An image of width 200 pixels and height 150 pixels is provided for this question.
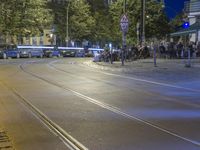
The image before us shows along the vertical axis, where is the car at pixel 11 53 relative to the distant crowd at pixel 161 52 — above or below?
below

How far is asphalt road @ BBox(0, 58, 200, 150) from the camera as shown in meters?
9.87

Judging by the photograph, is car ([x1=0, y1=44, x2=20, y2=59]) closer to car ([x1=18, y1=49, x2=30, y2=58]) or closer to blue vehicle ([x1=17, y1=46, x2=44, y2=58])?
car ([x1=18, y1=49, x2=30, y2=58])

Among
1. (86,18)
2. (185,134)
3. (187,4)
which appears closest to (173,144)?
(185,134)

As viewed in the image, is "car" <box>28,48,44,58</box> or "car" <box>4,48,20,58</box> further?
"car" <box>28,48,44,58</box>

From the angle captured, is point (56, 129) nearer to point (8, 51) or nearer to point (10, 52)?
point (8, 51)

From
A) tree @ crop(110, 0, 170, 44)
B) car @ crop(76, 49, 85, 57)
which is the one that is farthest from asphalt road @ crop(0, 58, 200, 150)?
car @ crop(76, 49, 85, 57)

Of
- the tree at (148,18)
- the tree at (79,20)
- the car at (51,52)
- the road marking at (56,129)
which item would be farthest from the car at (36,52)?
the road marking at (56,129)

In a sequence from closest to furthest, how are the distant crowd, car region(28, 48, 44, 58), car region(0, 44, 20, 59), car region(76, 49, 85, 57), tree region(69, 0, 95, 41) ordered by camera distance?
1. the distant crowd
2. car region(0, 44, 20, 59)
3. car region(28, 48, 44, 58)
4. car region(76, 49, 85, 57)
5. tree region(69, 0, 95, 41)

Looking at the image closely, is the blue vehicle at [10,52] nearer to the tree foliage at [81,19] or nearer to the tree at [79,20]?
the tree foliage at [81,19]

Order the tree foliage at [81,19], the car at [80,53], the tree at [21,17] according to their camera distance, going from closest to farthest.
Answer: the tree foliage at [81,19] → the car at [80,53] → the tree at [21,17]

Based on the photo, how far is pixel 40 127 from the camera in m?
11.7

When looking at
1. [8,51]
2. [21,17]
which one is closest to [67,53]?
[8,51]

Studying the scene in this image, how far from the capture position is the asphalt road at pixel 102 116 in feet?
32.4

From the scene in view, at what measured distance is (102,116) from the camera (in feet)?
43.4
